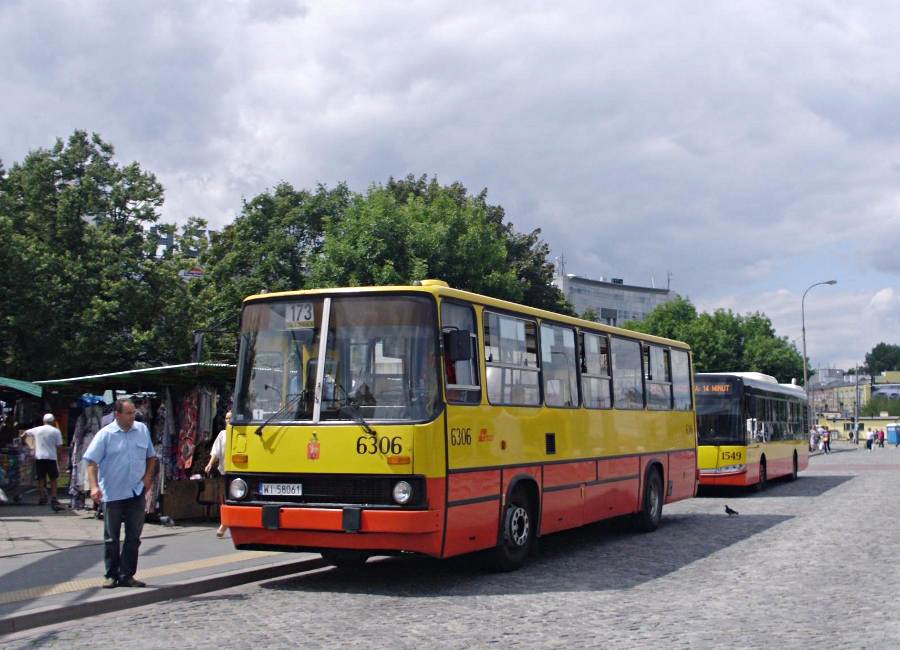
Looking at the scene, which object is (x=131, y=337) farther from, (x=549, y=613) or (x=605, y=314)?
(x=605, y=314)

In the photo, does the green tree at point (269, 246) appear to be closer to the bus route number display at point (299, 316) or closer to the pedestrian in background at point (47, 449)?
the pedestrian in background at point (47, 449)

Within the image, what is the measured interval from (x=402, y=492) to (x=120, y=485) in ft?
9.02

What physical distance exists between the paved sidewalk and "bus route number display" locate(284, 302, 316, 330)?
8.89ft

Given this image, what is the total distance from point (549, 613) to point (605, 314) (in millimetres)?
115440

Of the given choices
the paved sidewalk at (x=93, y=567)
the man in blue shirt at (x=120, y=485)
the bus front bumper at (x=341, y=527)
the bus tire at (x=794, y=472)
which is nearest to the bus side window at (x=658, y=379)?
the paved sidewalk at (x=93, y=567)

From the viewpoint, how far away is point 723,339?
7412cm

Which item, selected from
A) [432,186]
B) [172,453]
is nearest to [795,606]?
[172,453]

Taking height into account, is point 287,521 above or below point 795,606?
above

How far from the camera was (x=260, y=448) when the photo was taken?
35.2 ft

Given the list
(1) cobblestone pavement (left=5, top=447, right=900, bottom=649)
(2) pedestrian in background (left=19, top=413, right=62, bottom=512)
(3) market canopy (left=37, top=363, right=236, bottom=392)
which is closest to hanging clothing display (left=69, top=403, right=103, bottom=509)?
(3) market canopy (left=37, top=363, right=236, bottom=392)

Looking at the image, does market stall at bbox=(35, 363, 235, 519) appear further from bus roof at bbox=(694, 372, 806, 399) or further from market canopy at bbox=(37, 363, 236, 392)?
bus roof at bbox=(694, 372, 806, 399)

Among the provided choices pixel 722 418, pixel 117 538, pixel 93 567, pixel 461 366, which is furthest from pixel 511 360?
pixel 722 418

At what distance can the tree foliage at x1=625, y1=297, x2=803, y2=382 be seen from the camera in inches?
2908

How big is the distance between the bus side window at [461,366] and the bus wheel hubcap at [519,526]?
5.22 ft
